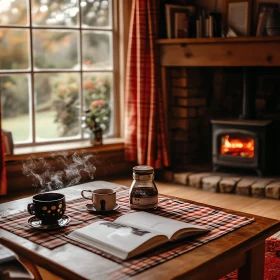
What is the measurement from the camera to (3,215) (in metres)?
1.76

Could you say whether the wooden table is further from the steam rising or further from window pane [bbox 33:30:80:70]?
window pane [bbox 33:30:80:70]

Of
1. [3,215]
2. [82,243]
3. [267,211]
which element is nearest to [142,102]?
[267,211]

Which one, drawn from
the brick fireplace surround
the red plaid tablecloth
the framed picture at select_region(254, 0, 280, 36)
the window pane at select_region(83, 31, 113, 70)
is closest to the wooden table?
the red plaid tablecloth

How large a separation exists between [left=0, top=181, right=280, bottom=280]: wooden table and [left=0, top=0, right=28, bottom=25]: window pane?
2.71 m

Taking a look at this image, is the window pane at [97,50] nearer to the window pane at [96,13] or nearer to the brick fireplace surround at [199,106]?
the window pane at [96,13]

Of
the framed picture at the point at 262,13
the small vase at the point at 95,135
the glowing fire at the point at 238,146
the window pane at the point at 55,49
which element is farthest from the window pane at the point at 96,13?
the glowing fire at the point at 238,146

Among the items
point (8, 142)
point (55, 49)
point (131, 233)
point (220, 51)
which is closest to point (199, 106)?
point (220, 51)

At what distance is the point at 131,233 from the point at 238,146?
2.79 metres

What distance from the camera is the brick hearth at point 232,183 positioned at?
147 inches

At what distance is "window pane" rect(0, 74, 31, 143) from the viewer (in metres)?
3.98

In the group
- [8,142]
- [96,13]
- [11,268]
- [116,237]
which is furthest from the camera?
[96,13]

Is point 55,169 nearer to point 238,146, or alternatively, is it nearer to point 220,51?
point 238,146

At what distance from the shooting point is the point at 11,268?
1290 millimetres

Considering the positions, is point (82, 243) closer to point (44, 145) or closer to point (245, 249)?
point (245, 249)
